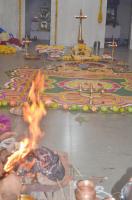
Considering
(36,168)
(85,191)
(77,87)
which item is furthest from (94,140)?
(77,87)

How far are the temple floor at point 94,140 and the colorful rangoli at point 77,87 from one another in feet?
1.37

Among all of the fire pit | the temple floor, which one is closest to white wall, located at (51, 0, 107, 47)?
the temple floor

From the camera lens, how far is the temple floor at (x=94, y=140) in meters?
3.04

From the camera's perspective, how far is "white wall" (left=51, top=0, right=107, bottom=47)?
37.4 feet

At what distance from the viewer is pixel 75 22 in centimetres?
1156

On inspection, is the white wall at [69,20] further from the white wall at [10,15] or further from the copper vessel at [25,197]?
the copper vessel at [25,197]

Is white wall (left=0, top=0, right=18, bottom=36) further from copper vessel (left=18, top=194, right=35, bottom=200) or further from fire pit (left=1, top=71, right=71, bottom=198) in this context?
copper vessel (left=18, top=194, right=35, bottom=200)

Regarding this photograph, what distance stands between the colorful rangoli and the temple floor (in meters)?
0.42

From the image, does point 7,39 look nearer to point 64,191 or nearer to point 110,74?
point 110,74

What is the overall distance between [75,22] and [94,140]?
8.30 meters

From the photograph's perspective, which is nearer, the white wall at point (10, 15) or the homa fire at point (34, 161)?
the homa fire at point (34, 161)

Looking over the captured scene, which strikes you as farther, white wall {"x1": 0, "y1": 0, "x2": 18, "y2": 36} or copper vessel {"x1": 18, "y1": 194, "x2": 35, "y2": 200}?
white wall {"x1": 0, "y1": 0, "x2": 18, "y2": 36}

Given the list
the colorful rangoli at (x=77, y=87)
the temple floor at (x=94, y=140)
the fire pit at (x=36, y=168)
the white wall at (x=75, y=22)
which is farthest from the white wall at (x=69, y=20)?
the fire pit at (x=36, y=168)

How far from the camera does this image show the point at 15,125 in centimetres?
409
